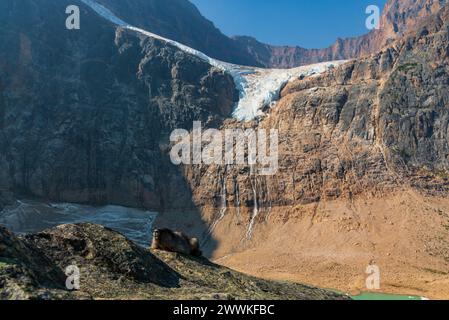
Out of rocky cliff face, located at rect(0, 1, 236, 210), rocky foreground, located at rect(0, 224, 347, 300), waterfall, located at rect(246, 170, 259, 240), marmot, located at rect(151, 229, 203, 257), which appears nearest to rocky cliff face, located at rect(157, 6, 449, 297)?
waterfall, located at rect(246, 170, 259, 240)

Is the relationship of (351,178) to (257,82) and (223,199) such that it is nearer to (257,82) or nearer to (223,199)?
(223,199)

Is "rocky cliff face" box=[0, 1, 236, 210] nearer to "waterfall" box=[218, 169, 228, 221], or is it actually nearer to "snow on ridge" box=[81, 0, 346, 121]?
"snow on ridge" box=[81, 0, 346, 121]

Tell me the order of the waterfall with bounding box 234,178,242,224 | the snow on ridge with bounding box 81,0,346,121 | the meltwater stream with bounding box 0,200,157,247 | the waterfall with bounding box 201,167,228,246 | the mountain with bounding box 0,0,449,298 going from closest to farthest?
the mountain with bounding box 0,0,449,298, the meltwater stream with bounding box 0,200,157,247, the waterfall with bounding box 201,167,228,246, the waterfall with bounding box 234,178,242,224, the snow on ridge with bounding box 81,0,346,121

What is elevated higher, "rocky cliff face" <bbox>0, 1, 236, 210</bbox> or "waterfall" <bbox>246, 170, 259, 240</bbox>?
"rocky cliff face" <bbox>0, 1, 236, 210</bbox>

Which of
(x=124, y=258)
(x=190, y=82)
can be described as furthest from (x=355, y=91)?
(x=124, y=258)

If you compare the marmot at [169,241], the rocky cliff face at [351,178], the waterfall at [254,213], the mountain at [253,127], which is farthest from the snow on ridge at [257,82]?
the marmot at [169,241]

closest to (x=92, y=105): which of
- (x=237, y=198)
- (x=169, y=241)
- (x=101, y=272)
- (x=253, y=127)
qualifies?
(x=253, y=127)
